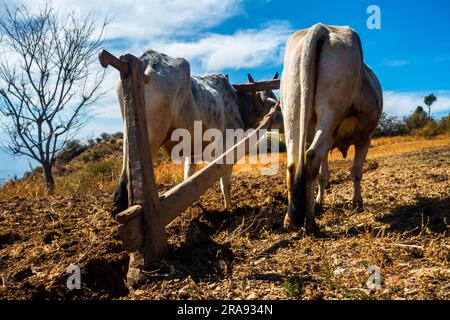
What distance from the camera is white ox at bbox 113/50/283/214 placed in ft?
14.8

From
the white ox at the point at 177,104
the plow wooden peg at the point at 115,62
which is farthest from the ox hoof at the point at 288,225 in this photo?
the plow wooden peg at the point at 115,62

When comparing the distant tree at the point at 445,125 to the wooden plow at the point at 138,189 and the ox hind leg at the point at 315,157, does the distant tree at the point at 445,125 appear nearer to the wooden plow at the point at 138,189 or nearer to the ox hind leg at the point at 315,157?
the ox hind leg at the point at 315,157

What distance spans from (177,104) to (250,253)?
2120 millimetres

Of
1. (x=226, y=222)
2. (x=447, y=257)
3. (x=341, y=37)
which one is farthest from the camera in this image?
(x=226, y=222)

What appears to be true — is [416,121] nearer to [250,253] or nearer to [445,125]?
[445,125]

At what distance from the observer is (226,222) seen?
4965 millimetres

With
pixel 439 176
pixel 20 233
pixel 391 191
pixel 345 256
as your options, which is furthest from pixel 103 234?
pixel 439 176

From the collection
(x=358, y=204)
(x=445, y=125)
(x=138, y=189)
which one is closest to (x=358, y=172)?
(x=358, y=204)

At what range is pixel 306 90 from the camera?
398 cm

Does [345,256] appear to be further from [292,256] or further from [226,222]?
[226,222]

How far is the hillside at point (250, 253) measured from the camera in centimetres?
274

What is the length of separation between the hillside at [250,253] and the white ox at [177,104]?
684mm

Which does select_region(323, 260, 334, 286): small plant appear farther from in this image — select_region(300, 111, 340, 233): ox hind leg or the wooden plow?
the wooden plow
